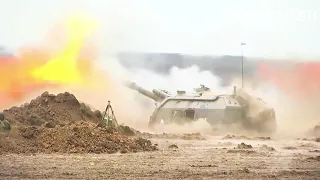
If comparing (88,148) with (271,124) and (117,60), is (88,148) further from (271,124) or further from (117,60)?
(271,124)

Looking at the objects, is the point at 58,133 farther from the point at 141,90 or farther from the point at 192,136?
the point at 141,90

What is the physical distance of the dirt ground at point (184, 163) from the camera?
39.8 feet

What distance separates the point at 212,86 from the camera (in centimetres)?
2130

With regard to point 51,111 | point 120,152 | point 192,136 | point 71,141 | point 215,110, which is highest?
point 215,110

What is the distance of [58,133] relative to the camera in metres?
15.7

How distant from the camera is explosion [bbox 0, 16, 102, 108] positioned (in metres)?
18.5

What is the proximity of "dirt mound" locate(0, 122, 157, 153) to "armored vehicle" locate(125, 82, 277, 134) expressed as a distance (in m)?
3.73

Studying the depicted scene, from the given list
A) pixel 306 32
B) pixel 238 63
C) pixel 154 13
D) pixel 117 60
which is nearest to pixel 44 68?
pixel 117 60

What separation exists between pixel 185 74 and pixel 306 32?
6430 mm

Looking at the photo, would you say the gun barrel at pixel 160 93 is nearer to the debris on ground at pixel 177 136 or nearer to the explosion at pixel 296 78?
the debris on ground at pixel 177 136

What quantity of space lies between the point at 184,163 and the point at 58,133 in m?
3.52

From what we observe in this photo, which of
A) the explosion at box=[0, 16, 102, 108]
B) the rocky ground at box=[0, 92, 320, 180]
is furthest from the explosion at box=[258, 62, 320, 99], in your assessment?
the explosion at box=[0, 16, 102, 108]

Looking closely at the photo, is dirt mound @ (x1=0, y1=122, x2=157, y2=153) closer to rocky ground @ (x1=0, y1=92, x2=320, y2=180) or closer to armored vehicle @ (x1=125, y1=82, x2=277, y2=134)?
rocky ground @ (x1=0, y1=92, x2=320, y2=180)

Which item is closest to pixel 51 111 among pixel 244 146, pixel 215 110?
pixel 215 110
